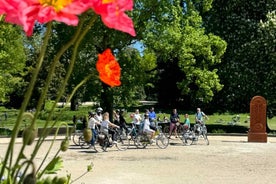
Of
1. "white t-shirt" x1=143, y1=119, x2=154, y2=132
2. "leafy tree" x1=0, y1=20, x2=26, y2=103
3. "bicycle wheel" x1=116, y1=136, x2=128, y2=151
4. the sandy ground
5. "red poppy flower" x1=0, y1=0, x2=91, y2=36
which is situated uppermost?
"leafy tree" x1=0, y1=20, x2=26, y2=103

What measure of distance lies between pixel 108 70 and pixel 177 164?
15033 millimetres

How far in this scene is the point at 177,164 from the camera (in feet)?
53.4

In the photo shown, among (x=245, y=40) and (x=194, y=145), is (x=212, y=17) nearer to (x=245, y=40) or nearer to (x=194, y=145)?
(x=245, y=40)

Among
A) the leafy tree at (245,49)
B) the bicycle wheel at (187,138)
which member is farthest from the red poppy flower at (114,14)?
the leafy tree at (245,49)

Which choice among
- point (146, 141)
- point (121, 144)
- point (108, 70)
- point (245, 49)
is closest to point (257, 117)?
point (245, 49)

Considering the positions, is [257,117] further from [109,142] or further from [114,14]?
[114,14]

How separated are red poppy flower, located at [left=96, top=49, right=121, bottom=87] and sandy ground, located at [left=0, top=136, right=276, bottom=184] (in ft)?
34.1

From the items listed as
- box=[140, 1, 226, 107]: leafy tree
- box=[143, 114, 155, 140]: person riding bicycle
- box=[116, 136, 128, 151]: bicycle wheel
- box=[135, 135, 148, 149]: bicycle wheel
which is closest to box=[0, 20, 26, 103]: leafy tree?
box=[140, 1, 226, 107]: leafy tree

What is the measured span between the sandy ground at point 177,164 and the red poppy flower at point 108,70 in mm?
10402

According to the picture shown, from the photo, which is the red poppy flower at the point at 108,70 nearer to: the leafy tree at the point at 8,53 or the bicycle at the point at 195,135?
the bicycle at the point at 195,135

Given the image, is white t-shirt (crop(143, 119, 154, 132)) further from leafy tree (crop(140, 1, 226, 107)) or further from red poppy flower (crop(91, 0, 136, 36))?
red poppy flower (crop(91, 0, 136, 36))

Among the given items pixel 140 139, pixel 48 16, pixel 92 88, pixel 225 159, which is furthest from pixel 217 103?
pixel 48 16

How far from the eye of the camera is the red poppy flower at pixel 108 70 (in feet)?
4.58

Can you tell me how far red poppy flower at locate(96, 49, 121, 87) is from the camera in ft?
4.58
